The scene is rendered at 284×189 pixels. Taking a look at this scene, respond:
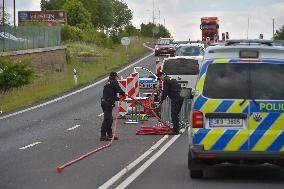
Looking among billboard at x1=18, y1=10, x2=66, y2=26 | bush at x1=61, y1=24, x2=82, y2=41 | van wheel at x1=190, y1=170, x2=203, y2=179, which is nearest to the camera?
van wheel at x1=190, y1=170, x2=203, y2=179

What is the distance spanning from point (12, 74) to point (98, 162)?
100 ft

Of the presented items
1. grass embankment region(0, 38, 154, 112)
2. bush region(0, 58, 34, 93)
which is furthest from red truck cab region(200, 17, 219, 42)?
bush region(0, 58, 34, 93)

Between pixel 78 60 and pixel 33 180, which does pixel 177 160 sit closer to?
pixel 33 180

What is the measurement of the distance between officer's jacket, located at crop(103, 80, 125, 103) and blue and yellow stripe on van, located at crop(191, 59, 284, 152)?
27.8ft

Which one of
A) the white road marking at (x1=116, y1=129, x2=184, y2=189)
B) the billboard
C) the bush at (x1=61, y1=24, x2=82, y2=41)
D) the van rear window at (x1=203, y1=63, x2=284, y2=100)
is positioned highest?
the billboard

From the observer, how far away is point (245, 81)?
515 inches

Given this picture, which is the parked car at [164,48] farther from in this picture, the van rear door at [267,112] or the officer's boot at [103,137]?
the van rear door at [267,112]

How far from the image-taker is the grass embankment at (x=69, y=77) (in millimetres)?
37906

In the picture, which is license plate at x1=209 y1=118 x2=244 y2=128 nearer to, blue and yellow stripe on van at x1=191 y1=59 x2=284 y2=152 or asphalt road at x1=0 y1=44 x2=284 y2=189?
blue and yellow stripe on van at x1=191 y1=59 x2=284 y2=152

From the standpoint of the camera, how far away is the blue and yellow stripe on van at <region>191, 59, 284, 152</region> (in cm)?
1291

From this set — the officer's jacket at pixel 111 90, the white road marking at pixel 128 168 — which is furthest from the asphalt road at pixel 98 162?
the officer's jacket at pixel 111 90

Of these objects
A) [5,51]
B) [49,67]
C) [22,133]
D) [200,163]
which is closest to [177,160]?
[200,163]

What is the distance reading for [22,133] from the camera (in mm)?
24391

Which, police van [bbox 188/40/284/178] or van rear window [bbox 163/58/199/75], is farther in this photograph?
van rear window [bbox 163/58/199/75]
